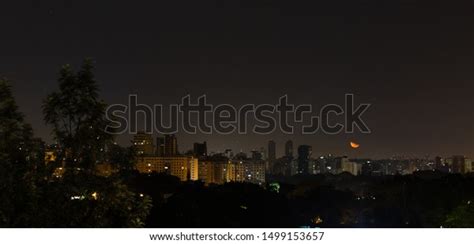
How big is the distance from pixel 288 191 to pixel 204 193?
1803 cm

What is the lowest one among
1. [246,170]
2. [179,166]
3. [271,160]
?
[246,170]

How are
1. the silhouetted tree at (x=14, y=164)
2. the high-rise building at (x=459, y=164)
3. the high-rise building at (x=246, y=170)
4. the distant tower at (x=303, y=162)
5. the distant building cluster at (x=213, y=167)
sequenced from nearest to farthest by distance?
the silhouetted tree at (x=14, y=164)
the distant building cluster at (x=213, y=167)
the high-rise building at (x=459, y=164)
the high-rise building at (x=246, y=170)
the distant tower at (x=303, y=162)

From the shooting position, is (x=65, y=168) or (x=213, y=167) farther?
(x=213, y=167)

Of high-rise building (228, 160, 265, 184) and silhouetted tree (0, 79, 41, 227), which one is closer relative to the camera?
silhouetted tree (0, 79, 41, 227)

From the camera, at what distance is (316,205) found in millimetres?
41250

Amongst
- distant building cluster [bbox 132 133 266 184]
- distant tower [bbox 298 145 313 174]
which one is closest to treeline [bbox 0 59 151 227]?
distant building cluster [bbox 132 133 266 184]

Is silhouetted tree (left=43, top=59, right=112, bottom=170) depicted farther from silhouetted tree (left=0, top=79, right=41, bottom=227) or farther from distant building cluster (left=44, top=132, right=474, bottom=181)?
distant building cluster (left=44, top=132, right=474, bottom=181)

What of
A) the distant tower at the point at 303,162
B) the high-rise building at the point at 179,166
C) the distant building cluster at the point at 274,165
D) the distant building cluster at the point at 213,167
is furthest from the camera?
the distant tower at the point at 303,162

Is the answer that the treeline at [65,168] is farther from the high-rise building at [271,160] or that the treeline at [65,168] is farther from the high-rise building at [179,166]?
the high-rise building at [271,160]

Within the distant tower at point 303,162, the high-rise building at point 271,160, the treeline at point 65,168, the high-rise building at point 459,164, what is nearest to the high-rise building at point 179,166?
the high-rise building at point 271,160

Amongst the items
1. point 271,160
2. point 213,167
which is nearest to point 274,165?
point 271,160

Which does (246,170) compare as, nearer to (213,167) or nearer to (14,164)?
(213,167)
